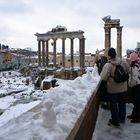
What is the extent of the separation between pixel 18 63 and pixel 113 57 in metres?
162

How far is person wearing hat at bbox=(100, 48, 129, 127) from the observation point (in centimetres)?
878

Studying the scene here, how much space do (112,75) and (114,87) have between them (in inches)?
12.7

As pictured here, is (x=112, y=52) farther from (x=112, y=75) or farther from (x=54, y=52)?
(x=54, y=52)

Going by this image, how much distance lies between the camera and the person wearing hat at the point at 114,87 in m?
8.78

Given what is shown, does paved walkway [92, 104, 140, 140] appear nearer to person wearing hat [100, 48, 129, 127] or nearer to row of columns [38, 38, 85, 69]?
person wearing hat [100, 48, 129, 127]

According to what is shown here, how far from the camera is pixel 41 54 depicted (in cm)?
9656

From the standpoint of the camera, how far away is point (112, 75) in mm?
8844

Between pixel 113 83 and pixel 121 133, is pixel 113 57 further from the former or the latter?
pixel 121 133

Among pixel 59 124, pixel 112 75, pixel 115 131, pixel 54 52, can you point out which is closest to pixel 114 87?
pixel 112 75

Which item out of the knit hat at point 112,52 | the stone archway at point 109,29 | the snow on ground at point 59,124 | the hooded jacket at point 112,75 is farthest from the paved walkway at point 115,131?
the stone archway at point 109,29

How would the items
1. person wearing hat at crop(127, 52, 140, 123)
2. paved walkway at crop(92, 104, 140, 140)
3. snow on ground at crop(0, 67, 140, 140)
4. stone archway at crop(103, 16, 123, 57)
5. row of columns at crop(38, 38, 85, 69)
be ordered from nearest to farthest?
snow on ground at crop(0, 67, 140, 140) < paved walkway at crop(92, 104, 140, 140) < person wearing hat at crop(127, 52, 140, 123) < stone archway at crop(103, 16, 123, 57) < row of columns at crop(38, 38, 85, 69)

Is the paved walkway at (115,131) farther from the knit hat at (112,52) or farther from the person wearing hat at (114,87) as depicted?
the knit hat at (112,52)

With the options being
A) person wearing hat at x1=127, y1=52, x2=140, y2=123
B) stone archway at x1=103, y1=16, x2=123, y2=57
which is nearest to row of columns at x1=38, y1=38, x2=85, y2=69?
stone archway at x1=103, y1=16, x2=123, y2=57

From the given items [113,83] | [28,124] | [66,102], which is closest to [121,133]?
[113,83]
